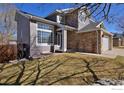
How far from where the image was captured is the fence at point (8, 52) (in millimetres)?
7574

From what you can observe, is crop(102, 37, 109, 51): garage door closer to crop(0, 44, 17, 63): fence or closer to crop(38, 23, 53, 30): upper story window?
crop(38, 23, 53, 30): upper story window

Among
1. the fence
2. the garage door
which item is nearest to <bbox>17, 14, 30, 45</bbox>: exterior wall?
the fence

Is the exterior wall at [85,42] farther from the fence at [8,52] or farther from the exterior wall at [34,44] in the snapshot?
the fence at [8,52]

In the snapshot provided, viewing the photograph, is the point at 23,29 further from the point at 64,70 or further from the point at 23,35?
the point at 64,70

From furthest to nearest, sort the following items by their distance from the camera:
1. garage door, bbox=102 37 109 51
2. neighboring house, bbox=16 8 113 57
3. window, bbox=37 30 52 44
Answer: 1. window, bbox=37 30 52 44
2. garage door, bbox=102 37 109 51
3. neighboring house, bbox=16 8 113 57

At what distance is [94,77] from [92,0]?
2.37 m

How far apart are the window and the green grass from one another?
202 centimetres

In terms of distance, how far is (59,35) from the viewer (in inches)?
362

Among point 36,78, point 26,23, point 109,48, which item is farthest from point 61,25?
point 36,78

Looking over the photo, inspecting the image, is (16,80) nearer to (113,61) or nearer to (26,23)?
(113,61)

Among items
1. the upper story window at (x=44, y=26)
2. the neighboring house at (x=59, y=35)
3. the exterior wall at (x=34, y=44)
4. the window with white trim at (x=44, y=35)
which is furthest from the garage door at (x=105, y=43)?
the upper story window at (x=44, y=26)

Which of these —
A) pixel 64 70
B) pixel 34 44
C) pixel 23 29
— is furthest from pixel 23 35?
Result: pixel 64 70

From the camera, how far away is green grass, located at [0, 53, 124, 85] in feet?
16.6

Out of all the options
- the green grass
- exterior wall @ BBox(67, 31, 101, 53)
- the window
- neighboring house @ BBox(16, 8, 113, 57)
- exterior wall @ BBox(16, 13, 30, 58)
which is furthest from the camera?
the window
